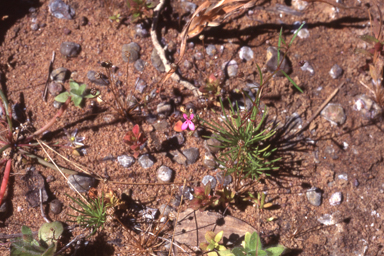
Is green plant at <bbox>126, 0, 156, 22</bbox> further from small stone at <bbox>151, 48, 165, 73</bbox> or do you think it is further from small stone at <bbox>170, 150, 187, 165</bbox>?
small stone at <bbox>170, 150, 187, 165</bbox>

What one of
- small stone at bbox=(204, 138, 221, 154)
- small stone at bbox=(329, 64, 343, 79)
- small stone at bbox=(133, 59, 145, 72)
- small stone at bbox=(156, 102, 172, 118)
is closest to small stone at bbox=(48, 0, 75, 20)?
small stone at bbox=(133, 59, 145, 72)

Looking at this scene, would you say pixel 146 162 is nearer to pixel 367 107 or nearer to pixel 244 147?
pixel 244 147

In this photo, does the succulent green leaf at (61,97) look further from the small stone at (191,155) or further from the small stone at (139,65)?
the small stone at (191,155)

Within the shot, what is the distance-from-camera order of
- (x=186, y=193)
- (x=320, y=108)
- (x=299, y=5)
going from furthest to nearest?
(x=299, y=5)
(x=320, y=108)
(x=186, y=193)

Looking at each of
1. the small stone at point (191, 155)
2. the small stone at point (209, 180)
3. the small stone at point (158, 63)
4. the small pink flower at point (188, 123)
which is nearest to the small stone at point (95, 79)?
the small stone at point (158, 63)

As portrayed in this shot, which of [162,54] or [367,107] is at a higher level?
[162,54]

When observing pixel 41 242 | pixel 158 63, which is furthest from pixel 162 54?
pixel 41 242
